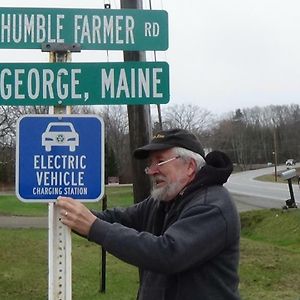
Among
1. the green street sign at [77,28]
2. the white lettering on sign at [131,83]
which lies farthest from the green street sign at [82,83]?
the green street sign at [77,28]

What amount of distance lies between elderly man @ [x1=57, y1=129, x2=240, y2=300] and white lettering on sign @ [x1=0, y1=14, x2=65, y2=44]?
0.89m

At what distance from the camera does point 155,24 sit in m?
3.48

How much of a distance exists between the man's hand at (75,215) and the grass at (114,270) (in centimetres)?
616

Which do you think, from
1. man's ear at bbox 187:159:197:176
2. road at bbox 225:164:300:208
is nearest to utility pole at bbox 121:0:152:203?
man's ear at bbox 187:159:197:176

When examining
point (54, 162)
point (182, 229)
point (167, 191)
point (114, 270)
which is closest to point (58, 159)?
point (54, 162)

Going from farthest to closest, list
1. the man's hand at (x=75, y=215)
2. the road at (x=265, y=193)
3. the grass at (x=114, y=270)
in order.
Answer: the road at (x=265, y=193), the grass at (x=114, y=270), the man's hand at (x=75, y=215)

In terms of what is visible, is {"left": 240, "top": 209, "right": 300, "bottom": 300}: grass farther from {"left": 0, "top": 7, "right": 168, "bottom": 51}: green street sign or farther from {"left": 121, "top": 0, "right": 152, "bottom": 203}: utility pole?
{"left": 0, "top": 7, "right": 168, "bottom": 51}: green street sign

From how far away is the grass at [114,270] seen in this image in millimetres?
9188

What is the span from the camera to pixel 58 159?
299cm

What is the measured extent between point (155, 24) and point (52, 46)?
640 millimetres

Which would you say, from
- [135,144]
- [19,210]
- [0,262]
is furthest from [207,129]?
[135,144]

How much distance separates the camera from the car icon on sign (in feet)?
9.87

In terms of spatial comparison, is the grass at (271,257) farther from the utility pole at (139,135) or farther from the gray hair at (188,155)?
the gray hair at (188,155)

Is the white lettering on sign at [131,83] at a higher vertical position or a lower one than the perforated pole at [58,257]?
higher
